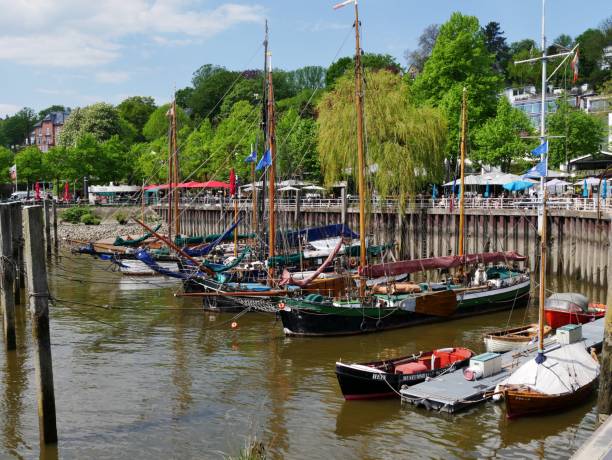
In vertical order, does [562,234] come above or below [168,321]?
above

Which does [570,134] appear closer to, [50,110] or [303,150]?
[303,150]

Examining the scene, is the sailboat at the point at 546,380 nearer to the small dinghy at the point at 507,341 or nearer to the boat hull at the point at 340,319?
the small dinghy at the point at 507,341

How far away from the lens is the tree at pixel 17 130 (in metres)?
175

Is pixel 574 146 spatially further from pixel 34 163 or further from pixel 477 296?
pixel 34 163

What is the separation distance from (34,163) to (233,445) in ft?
315

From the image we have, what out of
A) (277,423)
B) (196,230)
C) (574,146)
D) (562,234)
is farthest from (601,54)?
(277,423)

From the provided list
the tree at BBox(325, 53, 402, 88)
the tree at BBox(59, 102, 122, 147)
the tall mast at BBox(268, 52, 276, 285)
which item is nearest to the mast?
the tall mast at BBox(268, 52, 276, 285)

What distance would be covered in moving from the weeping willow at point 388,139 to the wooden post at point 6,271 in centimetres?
2775

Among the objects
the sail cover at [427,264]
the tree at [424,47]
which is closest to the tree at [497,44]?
the tree at [424,47]

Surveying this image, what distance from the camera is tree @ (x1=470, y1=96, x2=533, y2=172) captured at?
56.8m

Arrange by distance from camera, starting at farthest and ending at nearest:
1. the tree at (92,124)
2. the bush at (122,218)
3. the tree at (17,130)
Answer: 1. the tree at (17,130)
2. the tree at (92,124)
3. the bush at (122,218)

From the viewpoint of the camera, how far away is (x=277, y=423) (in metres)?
18.6

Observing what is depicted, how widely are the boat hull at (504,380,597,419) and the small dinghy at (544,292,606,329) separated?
841 cm

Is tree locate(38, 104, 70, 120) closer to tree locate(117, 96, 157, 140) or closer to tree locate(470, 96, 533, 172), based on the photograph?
tree locate(117, 96, 157, 140)
